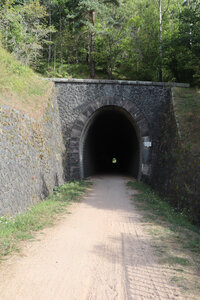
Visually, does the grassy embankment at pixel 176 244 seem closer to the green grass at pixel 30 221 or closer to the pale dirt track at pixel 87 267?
the pale dirt track at pixel 87 267

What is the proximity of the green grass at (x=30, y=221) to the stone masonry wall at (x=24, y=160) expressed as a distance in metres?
0.30

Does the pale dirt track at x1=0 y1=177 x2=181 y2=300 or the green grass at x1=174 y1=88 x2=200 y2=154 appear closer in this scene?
the pale dirt track at x1=0 y1=177 x2=181 y2=300

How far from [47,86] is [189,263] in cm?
1054

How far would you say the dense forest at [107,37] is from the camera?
1470 cm

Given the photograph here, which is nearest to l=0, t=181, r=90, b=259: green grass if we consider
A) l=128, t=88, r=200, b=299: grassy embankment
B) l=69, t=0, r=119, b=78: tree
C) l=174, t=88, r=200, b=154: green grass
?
l=128, t=88, r=200, b=299: grassy embankment

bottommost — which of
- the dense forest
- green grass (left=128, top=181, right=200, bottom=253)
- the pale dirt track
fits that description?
green grass (left=128, top=181, right=200, bottom=253)

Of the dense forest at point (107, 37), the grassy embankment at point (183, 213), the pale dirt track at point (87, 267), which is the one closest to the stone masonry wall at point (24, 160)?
the pale dirt track at point (87, 267)

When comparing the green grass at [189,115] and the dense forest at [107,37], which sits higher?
the dense forest at [107,37]

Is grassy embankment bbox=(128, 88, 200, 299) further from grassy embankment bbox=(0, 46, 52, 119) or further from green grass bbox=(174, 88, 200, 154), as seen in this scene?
grassy embankment bbox=(0, 46, 52, 119)

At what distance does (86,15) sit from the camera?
17734mm

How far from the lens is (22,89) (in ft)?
33.0

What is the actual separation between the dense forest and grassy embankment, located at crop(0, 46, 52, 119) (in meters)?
2.54

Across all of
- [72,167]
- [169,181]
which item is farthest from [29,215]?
[72,167]

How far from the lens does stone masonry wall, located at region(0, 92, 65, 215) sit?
6.21 metres
